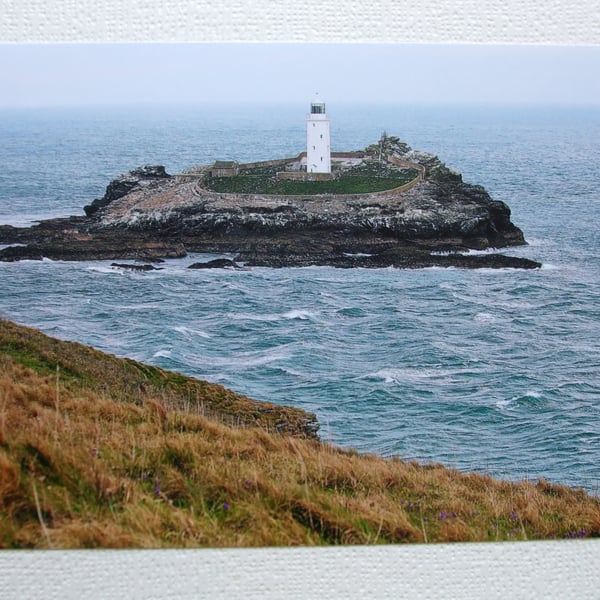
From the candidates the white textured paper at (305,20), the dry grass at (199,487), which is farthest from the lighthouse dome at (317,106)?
the dry grass at (199,487)

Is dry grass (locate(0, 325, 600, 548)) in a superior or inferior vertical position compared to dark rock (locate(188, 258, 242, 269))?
inferior

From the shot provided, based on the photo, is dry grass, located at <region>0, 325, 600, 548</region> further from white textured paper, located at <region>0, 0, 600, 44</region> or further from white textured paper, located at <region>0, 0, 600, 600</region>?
white textured paper, located at <region>0, 0, 600, 44</region>

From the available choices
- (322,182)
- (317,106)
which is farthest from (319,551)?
(322,182)

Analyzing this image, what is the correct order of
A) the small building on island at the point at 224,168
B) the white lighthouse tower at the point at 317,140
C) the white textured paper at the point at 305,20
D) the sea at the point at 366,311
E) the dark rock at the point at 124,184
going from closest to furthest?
the white textured paper at the point at 305,20 < the sea at the point at 366,311 < the white lighthouse tower at the point at 317,140 < the dark rock at the point at 124,184 < the small building on island at the point at 224,168

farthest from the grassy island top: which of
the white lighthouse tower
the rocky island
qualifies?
the white lighthouse tower

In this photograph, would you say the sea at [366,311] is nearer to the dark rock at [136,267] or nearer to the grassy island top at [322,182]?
the dark rock at [136,267]

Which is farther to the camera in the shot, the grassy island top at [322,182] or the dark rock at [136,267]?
the grassy island top at [322,182]
